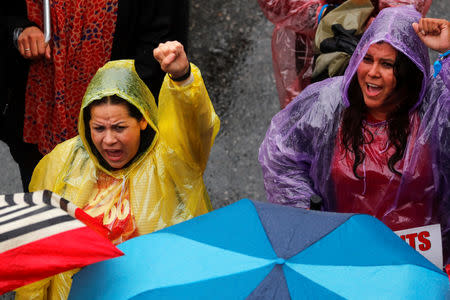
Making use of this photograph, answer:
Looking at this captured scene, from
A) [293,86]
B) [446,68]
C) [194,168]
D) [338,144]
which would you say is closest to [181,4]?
[293,86]

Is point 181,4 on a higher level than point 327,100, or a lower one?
higher

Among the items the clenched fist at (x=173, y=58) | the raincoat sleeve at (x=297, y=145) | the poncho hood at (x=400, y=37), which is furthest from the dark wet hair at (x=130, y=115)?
the poncho hood at (x=400, y=37)

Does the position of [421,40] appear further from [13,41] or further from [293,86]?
[13,41]

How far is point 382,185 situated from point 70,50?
1.53m

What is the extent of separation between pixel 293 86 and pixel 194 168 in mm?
868

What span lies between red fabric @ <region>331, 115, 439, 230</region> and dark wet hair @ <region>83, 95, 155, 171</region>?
2.41 feet

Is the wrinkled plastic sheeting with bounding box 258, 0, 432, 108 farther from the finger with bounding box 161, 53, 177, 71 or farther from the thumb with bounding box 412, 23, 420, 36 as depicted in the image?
the finger with bounding box 161, 53, 177, 71

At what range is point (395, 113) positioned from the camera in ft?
7.56

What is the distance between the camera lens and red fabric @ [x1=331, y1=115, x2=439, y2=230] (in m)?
2.28

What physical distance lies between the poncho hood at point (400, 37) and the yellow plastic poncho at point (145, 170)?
2.00ft

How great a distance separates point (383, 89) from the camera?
2.28 m

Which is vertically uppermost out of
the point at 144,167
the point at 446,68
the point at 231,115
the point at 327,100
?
the point at 446,68

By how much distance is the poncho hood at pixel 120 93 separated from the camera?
8.07 feet

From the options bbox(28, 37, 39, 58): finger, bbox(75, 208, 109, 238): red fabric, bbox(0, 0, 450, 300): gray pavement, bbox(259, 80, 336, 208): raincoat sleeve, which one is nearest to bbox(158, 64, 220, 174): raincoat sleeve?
bbox(259, 80, 336, 208): raincoat sleeve
